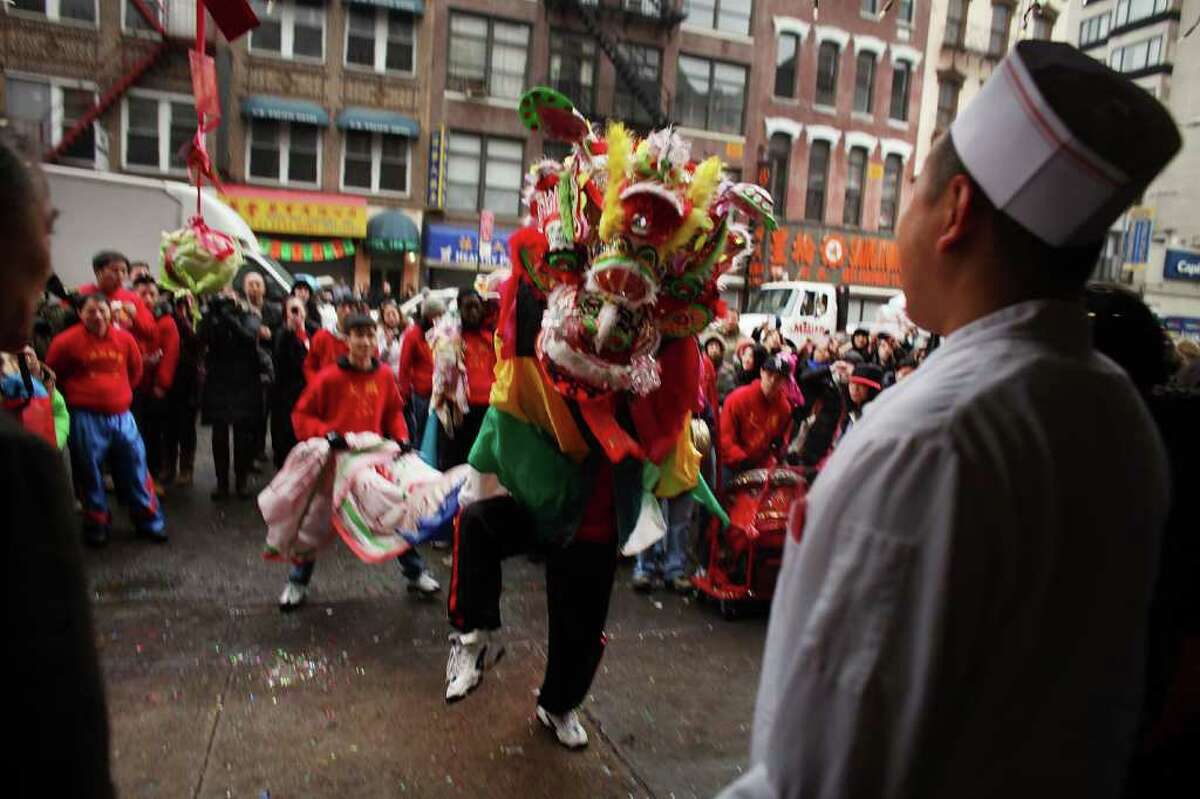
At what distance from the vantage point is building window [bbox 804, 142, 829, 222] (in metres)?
25.1

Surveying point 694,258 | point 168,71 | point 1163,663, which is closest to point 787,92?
point 168,71

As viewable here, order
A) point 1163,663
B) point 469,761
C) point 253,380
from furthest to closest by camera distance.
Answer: point 253,380 → point 469,761 → point 1163,663

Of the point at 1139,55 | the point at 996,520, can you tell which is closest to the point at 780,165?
the point at 1139,55

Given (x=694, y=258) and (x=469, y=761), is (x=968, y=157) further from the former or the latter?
(x=469, y=761)

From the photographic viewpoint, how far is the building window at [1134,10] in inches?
1247

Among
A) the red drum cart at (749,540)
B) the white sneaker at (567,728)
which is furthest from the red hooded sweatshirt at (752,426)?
the white sneaker at (567,728)

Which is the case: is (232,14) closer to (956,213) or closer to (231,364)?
(231,364)

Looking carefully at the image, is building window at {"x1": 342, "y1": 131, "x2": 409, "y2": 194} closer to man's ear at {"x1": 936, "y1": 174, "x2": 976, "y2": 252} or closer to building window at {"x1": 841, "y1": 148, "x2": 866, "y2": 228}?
building window at {"x1": 841, "y1": 148, "x2": 866, "y2": 228}

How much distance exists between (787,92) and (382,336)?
757 inches

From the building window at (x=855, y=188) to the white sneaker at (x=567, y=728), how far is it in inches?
959

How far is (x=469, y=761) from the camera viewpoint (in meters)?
3.24

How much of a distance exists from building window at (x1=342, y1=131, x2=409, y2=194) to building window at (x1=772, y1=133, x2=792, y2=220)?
10683 millimetres

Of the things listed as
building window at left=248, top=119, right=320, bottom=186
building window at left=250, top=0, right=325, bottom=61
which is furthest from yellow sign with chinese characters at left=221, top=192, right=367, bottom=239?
building window at left=250, top=0, right=325, bottom=61

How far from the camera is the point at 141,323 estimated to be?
6.62 metres
